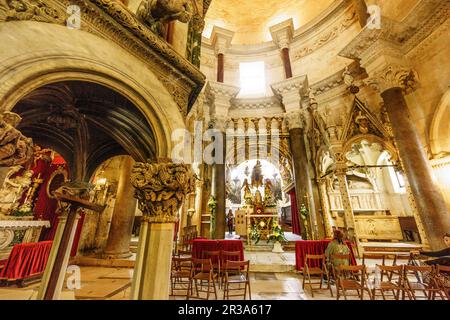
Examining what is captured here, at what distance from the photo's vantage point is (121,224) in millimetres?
6086

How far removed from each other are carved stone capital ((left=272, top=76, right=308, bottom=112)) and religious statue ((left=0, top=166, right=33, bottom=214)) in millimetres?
11451

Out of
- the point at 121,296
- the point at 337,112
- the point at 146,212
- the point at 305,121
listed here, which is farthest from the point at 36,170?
the point at 337,112

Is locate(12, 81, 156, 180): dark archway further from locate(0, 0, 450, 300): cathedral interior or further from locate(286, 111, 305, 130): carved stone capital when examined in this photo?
locate(286, 111, 305, 130): carved stone capital

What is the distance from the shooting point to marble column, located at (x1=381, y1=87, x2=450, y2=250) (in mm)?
4582

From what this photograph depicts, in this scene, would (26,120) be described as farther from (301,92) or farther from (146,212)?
(301,92)

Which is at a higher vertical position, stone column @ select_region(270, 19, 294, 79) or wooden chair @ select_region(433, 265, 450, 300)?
stone column @ select_region(270, 19, 294, 79)

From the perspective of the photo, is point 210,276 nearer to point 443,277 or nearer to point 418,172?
point 443,277

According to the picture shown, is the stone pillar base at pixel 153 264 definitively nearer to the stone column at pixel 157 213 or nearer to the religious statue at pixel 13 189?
the stone column at pixel 157 213

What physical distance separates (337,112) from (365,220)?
5659 mm

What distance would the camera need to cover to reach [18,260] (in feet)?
13.9

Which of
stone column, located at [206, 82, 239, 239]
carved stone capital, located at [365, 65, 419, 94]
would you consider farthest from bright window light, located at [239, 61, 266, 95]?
carved stone capital, located at [365, 65, 419, 94]

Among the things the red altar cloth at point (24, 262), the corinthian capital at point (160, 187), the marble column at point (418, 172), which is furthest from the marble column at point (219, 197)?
the marble column at point (418, 172)

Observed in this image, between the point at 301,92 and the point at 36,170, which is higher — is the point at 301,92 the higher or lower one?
the higher one

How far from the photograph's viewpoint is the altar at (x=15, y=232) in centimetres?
516
